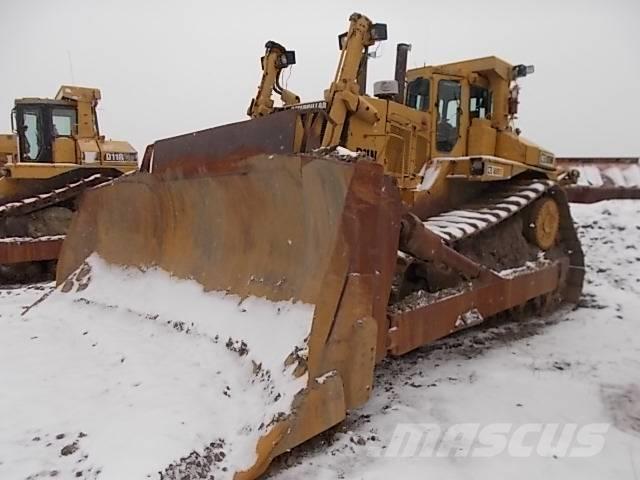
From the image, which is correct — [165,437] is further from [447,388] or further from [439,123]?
[439,123]

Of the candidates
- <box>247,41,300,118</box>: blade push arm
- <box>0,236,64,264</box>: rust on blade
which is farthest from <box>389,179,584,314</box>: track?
<box>0,236,64,264</box>: rust on blade

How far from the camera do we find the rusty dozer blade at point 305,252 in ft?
9.09

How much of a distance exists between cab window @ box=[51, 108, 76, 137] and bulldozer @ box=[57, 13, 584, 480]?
6110mm

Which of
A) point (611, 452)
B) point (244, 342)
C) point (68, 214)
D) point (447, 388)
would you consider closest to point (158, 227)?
point (244, 342)

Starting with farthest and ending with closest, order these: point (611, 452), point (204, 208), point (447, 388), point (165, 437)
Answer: point (204, 208), point (447, 388), point (611, 452), point (165, 437)

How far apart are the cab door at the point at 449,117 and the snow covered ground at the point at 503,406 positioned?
216 cm

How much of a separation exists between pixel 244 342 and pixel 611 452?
6.50 feet

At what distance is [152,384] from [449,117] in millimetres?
4650

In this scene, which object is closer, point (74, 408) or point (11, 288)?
point (74, 408)

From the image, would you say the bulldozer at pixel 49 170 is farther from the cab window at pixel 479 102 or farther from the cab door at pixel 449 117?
the cab window at pixel 479 102

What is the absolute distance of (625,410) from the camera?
3.39 metres

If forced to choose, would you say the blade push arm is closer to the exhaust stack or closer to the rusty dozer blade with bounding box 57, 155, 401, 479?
the exhaust stack

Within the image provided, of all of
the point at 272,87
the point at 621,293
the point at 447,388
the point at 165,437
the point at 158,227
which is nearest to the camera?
the point at 165,437

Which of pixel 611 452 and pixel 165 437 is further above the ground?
pixel 165 437
